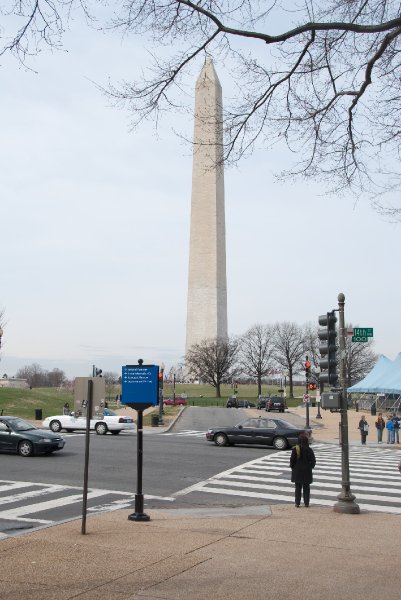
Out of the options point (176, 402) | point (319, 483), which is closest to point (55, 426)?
point (319, 483)

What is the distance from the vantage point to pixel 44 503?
13617mm

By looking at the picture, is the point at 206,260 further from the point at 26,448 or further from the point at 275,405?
the point at 26,448

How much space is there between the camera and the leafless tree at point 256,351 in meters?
108

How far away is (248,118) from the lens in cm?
1030

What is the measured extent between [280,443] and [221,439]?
99.4 inches

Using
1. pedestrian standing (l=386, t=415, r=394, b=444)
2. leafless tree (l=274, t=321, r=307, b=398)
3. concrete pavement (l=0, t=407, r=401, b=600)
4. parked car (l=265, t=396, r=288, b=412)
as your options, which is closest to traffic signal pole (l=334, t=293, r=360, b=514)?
concrete pavement (l=0, t=407, r=401, b=600)

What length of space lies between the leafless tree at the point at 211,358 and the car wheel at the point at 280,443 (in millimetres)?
62804

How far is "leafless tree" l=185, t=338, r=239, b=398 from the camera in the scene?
91312 mm

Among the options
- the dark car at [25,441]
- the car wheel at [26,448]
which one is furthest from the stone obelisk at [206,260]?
the car wheel at [26,448]

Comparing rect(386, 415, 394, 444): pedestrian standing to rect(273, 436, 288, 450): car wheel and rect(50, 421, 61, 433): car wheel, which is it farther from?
rect(50, 421, 61, 433): car wheel

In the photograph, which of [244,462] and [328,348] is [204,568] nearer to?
[328,348]

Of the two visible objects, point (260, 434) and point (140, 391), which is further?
point (260, 434)

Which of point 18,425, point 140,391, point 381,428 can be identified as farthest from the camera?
point 381,428

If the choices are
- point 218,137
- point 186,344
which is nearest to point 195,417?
point 186,344
